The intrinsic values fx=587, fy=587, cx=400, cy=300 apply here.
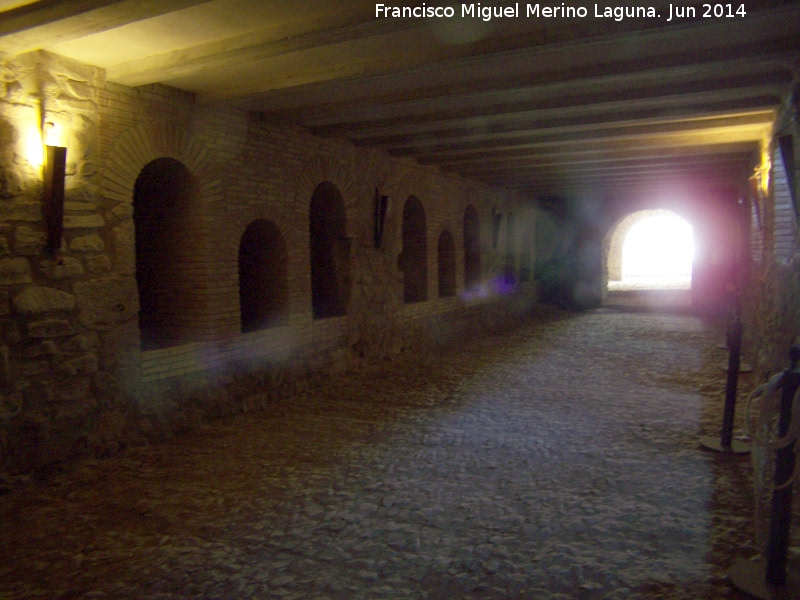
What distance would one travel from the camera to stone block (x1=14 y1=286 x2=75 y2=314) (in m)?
4.24

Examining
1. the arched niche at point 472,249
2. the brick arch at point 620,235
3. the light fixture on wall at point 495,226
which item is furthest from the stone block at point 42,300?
the brick arch at point 620,235

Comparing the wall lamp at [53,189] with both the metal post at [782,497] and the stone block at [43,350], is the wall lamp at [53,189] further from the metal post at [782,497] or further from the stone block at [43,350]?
the metal post at [782,497]

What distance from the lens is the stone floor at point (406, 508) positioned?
9.87 feet

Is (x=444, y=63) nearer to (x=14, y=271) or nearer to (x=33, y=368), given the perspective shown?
(x=14, y=271)

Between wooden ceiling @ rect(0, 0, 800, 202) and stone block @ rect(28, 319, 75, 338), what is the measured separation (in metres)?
1.95

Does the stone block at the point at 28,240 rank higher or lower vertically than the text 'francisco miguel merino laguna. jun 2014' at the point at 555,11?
lower

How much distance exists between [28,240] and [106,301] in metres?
0.76

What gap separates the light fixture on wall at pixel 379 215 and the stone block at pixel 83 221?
413cm

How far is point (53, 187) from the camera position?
14.1 feet

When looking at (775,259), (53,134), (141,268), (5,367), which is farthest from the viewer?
(141,268)

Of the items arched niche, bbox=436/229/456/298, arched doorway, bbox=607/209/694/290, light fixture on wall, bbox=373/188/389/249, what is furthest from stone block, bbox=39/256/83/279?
arched doorway, bbox=607/209/694/290

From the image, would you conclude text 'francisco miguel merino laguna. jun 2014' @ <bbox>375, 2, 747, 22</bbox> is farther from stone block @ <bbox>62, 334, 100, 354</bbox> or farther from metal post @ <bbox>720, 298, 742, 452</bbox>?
stone block @ <bbox>62, 334, 100, 354</bbox>

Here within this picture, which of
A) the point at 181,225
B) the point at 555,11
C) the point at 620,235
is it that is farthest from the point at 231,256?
the point at 620,235

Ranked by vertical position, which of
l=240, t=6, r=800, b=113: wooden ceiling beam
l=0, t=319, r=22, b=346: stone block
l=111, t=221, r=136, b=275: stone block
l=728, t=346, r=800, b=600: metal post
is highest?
l=240, t=6, r=800, b=113: wooden ceiling beam
